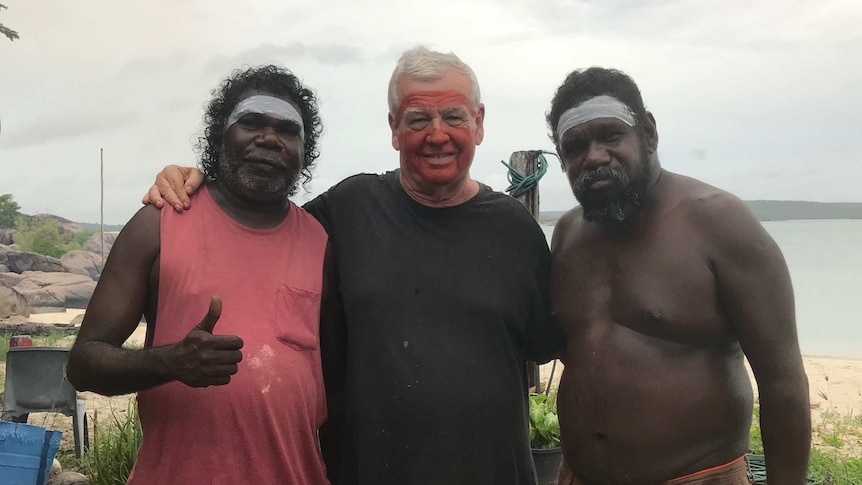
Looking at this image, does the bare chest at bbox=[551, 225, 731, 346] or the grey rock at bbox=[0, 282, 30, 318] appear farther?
the grey rock at bbox=[0, 282, 30, 318]

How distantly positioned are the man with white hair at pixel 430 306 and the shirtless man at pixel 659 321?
0.23 m

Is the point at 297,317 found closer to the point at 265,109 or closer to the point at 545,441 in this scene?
the point at 265,109

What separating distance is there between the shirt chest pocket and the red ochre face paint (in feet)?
2.15

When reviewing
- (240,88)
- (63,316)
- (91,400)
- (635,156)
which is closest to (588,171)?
(635,156)

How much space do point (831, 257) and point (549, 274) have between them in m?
72.7

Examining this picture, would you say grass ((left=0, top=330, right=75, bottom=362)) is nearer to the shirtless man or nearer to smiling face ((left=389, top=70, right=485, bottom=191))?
smiling face ((left=389, top=70, right=485, bottom=191))

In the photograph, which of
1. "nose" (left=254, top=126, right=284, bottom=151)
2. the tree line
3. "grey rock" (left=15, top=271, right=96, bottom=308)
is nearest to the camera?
"nose" (left=254, top=126, right=284, bottom=151)

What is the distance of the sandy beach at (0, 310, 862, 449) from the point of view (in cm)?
738

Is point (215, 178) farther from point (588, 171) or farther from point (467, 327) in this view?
point (588, 171)

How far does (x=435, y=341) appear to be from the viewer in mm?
2498

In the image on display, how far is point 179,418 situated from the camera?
223 cm

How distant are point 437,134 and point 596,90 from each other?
2.21ft

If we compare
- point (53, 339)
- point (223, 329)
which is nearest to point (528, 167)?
point (223, 329)

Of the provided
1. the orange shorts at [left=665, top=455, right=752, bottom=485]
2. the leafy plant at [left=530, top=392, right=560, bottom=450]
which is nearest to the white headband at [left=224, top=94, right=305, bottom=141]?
the orange shorts at [left=665, top=455, right=752, bottom=485]
